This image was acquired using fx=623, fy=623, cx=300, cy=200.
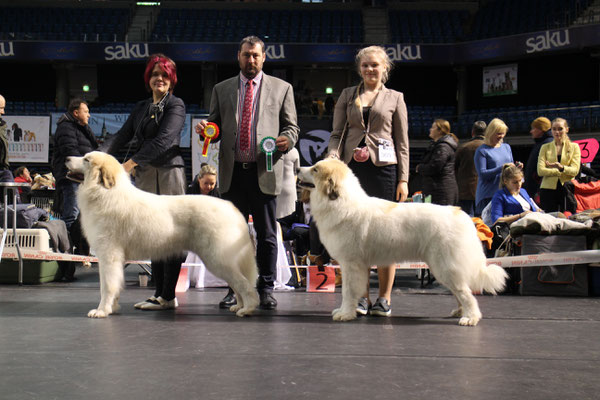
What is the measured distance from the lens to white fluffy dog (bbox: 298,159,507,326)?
3.92 meters

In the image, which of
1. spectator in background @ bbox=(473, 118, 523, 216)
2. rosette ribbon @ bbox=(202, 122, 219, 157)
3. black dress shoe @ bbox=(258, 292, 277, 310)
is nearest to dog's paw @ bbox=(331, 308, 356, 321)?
black dress shoe @ bbox=(258, 292, 277, 310)

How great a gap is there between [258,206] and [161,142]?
838 mm

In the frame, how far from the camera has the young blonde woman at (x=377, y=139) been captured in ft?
14.4

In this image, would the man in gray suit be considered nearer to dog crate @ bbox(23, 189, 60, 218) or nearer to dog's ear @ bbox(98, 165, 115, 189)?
dog's ear @ bbox(98, 165, 115, 189)

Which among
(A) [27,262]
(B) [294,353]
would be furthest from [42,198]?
(B) [294,353]

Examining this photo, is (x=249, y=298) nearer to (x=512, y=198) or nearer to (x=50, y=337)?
(x=50, y=337)

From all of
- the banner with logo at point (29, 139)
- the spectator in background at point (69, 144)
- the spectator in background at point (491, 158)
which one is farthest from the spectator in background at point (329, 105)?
the spectator in background at point (69, 144)

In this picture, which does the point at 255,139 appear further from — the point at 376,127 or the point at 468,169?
the point at 468,169

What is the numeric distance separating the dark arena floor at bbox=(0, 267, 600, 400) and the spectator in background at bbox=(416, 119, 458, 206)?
217 centimetres

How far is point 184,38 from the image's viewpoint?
2203cm

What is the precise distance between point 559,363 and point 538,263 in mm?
2952

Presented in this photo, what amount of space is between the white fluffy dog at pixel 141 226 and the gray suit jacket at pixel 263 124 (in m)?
0.40

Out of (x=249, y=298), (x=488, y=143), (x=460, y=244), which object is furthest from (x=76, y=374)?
(x=488, y=143)

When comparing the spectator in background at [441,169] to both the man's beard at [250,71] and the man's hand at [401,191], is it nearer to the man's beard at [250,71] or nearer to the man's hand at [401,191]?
the man's hand at [401,191]
